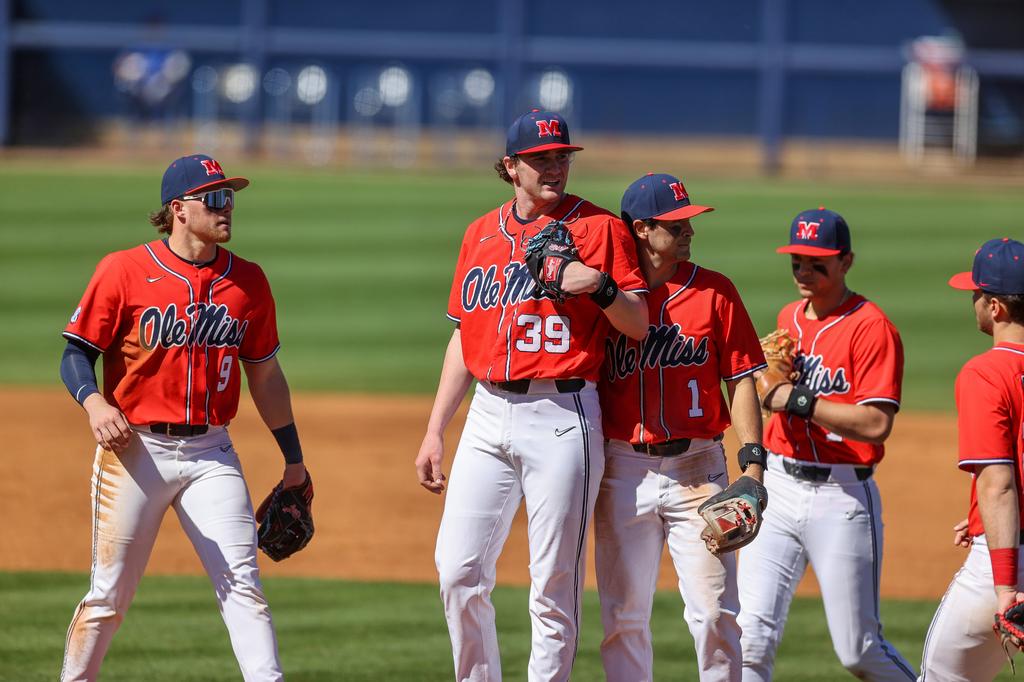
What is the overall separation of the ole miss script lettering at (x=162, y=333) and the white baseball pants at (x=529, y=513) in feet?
2.97

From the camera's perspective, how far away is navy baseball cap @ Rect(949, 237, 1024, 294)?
3699 millimetres

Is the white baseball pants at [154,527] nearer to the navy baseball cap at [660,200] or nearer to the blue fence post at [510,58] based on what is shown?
the navy baseball cap at [660,200]

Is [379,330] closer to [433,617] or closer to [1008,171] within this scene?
[433,617]

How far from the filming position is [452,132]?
24.8 meters

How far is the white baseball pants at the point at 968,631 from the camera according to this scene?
3.62 metres

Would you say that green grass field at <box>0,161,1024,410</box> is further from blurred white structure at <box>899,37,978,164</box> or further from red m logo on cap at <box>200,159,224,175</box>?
red m logo on cap at <box>200,159,224,175</box>

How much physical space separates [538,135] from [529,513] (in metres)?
1.23

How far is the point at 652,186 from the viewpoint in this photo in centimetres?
417

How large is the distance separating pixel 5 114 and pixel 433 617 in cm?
2170

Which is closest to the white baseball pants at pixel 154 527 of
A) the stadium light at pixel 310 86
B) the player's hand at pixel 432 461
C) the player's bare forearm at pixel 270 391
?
the player's bare forearm at pixel 270 391

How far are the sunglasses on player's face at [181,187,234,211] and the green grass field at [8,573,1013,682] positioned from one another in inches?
81.9

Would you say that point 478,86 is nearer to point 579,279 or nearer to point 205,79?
point 205,79

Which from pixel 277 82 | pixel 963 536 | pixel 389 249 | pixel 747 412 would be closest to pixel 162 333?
pixel 747 412

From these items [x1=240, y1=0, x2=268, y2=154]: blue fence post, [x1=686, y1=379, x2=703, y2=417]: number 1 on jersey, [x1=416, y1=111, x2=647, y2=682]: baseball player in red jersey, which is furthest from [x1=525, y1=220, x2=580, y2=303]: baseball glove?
[x1=240, y1=0, x2=268, y2=154]: blue fence post
